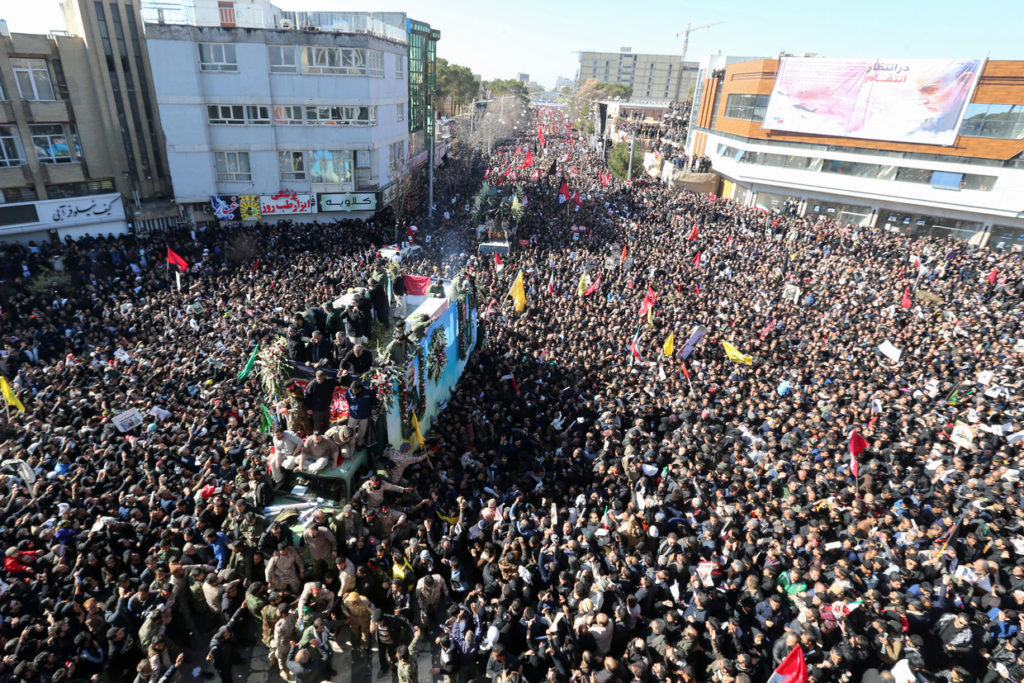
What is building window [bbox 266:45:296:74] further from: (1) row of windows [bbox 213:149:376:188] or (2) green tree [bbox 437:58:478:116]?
(2) green tree [bbox 437:58:478:116]

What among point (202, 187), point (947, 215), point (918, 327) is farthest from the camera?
point (947, 215)

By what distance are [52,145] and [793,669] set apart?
33.6 meters

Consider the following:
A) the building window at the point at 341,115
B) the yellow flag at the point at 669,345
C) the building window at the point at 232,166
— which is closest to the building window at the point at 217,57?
the building window at the point at 341,115

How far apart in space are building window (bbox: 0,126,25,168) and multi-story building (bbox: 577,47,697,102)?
17943cm

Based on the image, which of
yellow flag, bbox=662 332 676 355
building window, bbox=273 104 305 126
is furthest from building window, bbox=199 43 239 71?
yellow flag, bbox=662 332 676 355

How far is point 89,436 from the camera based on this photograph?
11.0 meters

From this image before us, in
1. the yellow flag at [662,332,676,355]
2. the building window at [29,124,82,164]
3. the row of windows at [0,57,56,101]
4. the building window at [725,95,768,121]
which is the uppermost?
the building window at [725,95,768,121]

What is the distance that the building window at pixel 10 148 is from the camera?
23906 mm

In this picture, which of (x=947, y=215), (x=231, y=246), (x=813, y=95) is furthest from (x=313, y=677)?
(x=813, y=95)

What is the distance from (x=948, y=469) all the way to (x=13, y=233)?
3323 cm

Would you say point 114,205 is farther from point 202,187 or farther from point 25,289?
point 25,289

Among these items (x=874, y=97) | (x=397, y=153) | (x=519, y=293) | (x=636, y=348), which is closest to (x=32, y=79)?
(x=397, y=153)

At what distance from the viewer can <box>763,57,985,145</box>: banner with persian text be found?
3275 cm

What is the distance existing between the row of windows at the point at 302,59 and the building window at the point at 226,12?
951mm
